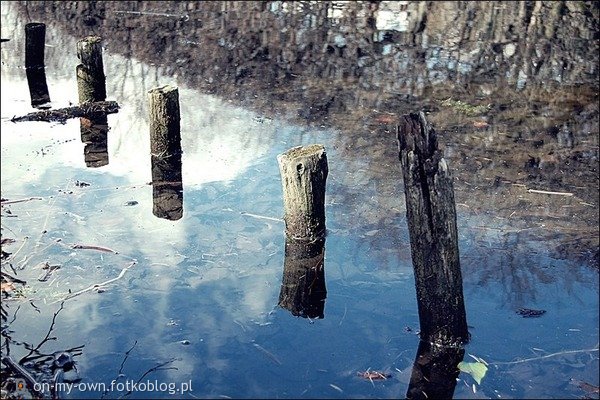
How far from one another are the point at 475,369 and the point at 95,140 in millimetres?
6552

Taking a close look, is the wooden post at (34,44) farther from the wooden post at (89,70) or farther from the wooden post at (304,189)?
the wooden post at (304,189)

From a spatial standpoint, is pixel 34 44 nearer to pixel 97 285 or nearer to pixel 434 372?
pixel 97 285

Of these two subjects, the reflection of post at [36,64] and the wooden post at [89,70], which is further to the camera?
the reflection of post at [36,64]

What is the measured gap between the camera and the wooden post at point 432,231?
485cm

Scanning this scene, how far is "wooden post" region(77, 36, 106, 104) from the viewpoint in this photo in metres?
10.3

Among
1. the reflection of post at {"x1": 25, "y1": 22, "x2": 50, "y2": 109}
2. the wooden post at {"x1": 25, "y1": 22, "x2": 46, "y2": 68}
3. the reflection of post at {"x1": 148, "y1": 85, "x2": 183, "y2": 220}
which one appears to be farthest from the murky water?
the wooden post at {"x1": 25, "y1": 22, "x2": 46, "y2": 68}

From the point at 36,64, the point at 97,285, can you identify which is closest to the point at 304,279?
the point at 97,285

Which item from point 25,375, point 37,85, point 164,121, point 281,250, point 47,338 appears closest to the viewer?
point 25,375

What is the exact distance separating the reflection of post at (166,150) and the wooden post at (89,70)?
83.3 inches

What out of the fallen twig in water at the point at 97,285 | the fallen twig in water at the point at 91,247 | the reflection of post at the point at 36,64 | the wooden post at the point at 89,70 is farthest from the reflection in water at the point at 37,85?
the fallen twig in water at the point at 97,285

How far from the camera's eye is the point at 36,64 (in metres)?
12.4

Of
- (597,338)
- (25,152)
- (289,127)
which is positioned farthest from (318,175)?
(25,152)

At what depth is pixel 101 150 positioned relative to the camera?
31.5 feet

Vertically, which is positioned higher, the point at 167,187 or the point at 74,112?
the point at 74,112
